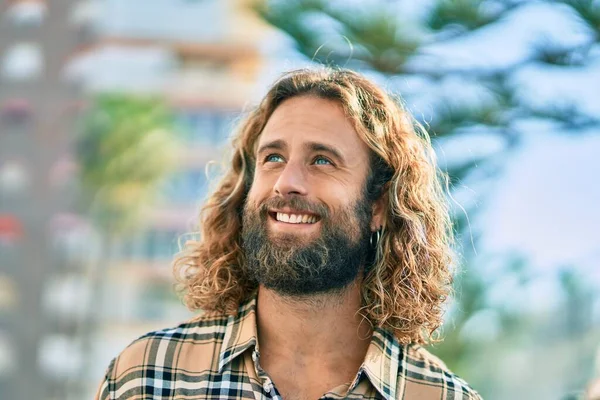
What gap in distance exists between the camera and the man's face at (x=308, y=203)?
68.8 inches

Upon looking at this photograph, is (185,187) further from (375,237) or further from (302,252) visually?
(302,252)

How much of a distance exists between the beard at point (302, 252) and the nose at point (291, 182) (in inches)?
0.5

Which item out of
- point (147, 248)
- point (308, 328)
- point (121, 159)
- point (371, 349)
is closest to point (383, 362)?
point (371, 349)

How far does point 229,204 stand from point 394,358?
469 millimetres

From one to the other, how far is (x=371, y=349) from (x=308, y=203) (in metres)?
0.31

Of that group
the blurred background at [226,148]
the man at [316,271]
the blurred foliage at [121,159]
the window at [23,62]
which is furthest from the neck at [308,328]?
the blurred foliage at [121,159]

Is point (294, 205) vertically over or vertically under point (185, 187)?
over

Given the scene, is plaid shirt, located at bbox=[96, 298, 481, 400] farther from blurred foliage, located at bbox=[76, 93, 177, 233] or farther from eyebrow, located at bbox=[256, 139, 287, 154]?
blurred foliage, located at bbox=[76, 93, 177, 233]

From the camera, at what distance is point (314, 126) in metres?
1.86

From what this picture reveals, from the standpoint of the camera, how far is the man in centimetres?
177

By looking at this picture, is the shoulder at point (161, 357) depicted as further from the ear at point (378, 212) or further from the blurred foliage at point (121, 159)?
the blurred foliage at point (121, 159)

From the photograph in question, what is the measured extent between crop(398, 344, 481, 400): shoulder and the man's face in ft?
0.66

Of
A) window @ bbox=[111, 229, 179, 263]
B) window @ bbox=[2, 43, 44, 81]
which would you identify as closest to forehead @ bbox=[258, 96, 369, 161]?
window @ bbox=[2, 43, 44, 81]

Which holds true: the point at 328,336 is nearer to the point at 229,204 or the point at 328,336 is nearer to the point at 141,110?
the point at 229,204
